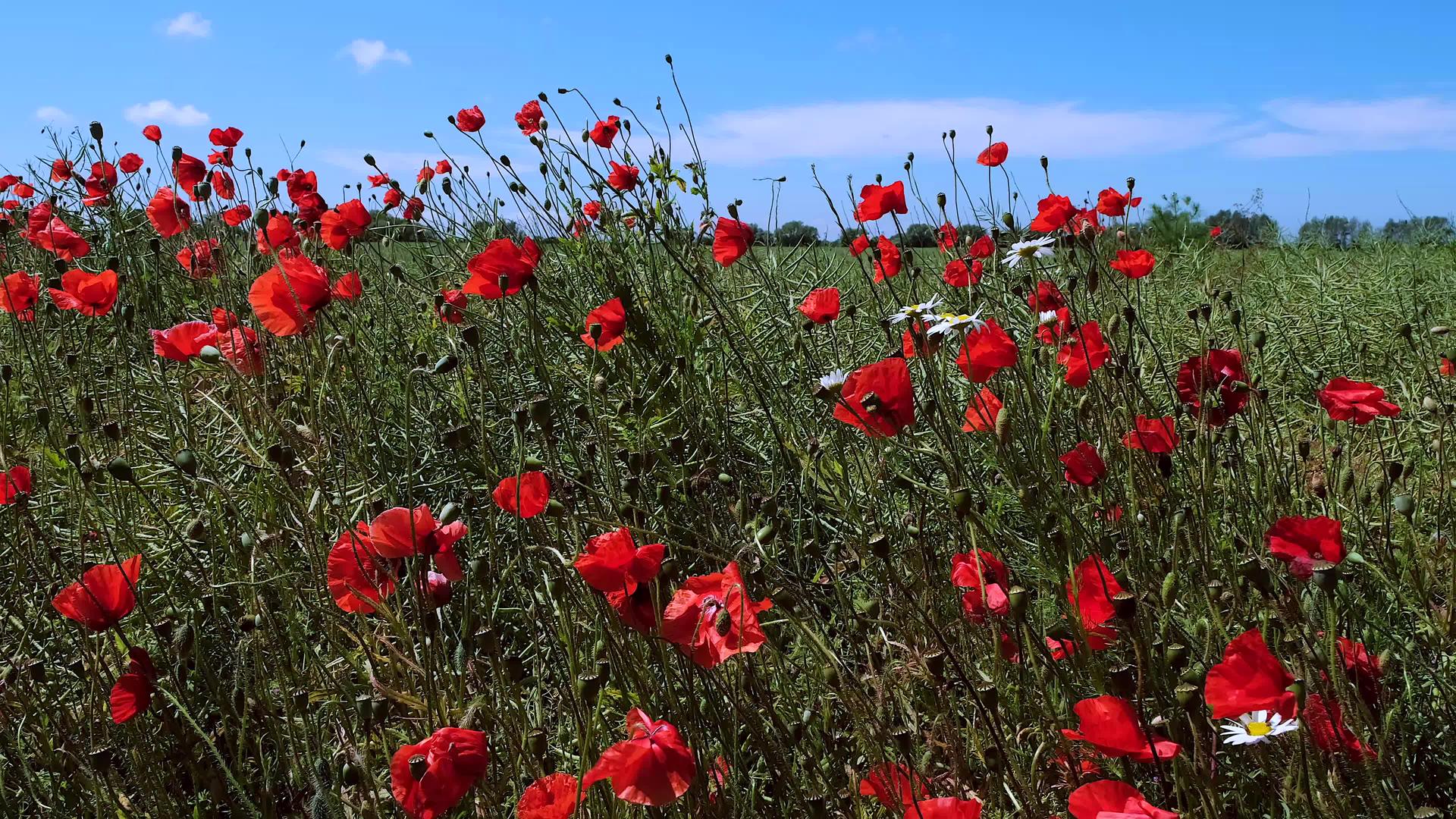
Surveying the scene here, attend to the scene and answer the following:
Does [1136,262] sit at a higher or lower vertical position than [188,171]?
lower

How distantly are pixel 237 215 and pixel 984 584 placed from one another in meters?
3.59

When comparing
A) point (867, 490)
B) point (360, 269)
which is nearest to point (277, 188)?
point (360, 269)

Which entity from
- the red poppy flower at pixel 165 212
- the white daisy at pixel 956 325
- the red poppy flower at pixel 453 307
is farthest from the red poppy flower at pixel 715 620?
the red poppy flower at pixel 165 212

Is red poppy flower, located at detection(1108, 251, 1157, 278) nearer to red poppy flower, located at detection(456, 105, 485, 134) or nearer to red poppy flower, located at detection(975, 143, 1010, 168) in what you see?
red poppy flower, located at detection(975, 143, 1010, 168)

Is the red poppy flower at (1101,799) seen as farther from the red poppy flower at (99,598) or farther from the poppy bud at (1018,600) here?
the red poppy flower at (99,598)

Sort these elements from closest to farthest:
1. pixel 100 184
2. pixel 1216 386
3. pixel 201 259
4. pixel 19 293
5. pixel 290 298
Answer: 1. pixel 1216 386
2. pixel 290 298
3. pixel 19 293
4. pixel 201 259
5. pixel 100 184

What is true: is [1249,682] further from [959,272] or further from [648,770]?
[959,272]

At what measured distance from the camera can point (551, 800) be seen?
1.30 m

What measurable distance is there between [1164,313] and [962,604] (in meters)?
3.47

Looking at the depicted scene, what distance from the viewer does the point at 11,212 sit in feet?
15.2

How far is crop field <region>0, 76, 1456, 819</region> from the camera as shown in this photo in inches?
52.0

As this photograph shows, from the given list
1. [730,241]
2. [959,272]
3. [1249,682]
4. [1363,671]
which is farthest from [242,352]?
[1363,671]

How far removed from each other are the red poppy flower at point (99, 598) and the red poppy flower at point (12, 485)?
34 cm

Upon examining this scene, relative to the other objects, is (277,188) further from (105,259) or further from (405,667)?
(405,667)
